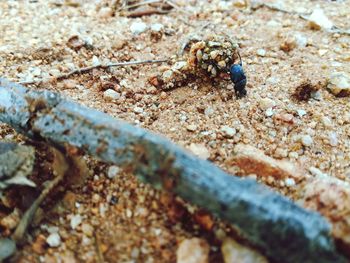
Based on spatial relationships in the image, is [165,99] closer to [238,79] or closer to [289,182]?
[238,79]

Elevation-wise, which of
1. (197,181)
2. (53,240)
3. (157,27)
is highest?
(197,181)

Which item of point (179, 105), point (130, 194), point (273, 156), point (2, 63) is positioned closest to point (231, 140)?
point (273, 156)

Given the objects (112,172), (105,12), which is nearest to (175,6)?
(105,12)

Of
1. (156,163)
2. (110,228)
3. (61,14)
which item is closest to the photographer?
(156,163)

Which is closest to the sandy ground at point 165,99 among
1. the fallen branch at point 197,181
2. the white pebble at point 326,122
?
the white pebble at point 326,122

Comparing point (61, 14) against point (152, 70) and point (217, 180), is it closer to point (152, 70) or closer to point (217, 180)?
point (152, 70)

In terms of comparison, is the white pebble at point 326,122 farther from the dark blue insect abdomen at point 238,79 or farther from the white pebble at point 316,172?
the dark blue insect abdomen at point 238,79
